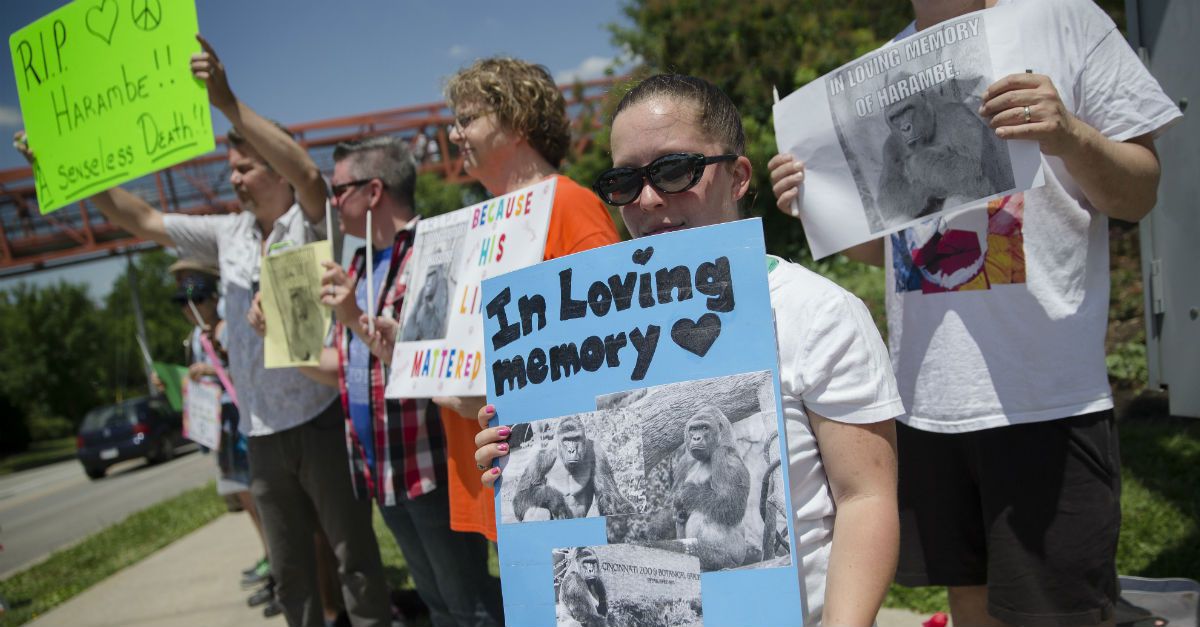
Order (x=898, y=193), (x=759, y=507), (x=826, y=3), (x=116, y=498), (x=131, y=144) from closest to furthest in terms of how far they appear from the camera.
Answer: (x=759, y=507) < (x=898, y=193) < (x=131, y=144) < (x=826, y=3) < (x=116, y=498)

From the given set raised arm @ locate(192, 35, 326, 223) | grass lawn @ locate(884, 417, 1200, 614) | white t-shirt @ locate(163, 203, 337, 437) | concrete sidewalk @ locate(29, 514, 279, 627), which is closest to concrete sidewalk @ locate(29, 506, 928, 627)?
concrete sidewalk @ locate(29, 514, 279, 627)

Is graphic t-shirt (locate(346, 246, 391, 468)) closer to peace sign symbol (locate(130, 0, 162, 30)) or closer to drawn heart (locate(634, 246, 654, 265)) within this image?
peace sign symbol (locate(130, 0, 162, 30))

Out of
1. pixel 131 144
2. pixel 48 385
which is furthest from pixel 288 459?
pixel 48 385

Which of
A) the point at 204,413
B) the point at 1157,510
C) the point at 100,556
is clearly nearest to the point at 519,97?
the point at 1157,510

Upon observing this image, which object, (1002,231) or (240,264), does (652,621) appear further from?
(240,264)

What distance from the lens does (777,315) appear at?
51.2 inches

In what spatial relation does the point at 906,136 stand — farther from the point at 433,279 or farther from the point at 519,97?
the point at 433,279

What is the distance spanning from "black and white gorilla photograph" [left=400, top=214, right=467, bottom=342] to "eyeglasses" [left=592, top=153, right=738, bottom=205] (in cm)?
92

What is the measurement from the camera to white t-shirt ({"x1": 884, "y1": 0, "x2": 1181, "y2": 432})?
1.67 metres

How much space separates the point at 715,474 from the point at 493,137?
4.91 feet

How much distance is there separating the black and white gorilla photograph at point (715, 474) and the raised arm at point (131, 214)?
322 cm

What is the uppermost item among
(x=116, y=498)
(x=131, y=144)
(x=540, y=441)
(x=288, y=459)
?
(x=131, y=144)

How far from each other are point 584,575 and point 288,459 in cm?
240

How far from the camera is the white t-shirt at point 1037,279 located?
65.9 inches
